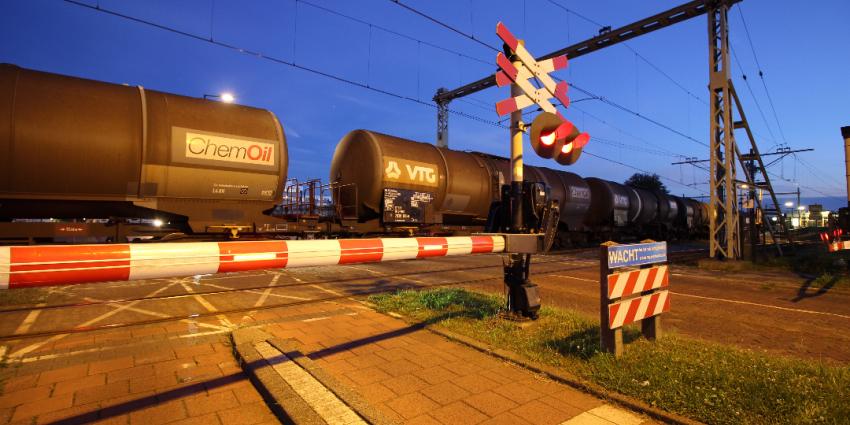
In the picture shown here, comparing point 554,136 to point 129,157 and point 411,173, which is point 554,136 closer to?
point 129,157

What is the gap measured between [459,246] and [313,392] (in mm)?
1909

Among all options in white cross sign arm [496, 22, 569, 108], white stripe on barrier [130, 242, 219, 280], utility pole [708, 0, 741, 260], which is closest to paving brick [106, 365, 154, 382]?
white stripe on barrier [130, 242, 219, 280]

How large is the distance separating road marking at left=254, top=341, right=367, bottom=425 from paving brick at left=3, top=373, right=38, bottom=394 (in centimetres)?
195

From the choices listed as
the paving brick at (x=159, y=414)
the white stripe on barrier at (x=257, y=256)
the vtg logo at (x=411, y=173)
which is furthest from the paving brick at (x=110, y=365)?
the vtg logo at (x=411, y=173)

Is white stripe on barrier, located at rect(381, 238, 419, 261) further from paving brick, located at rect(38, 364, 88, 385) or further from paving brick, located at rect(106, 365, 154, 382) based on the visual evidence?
paving brick, located at rect(38, 364, 88, 385)

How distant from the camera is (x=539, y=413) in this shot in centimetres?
311

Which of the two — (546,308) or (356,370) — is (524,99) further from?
(356,370)

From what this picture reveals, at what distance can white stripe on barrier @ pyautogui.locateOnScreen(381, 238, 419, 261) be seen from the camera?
365 centimetres

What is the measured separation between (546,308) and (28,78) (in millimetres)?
8554

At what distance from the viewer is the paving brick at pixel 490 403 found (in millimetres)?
3175

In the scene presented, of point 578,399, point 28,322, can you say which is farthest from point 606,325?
point 28,322

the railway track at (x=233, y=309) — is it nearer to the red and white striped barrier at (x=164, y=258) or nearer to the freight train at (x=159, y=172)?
the freight train at (x=159, y=172)

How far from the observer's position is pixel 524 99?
196 inches

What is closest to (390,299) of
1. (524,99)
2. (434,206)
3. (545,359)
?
(545,359)
